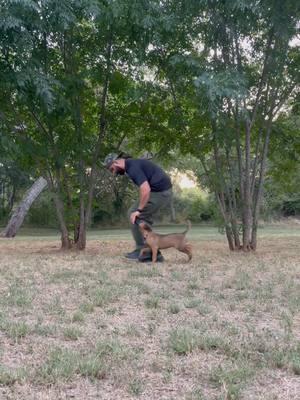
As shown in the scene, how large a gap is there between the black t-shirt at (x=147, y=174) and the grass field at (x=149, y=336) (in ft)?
5.19

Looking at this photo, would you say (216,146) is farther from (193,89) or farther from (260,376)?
(260,376)

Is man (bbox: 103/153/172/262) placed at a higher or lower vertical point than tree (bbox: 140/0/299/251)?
lower

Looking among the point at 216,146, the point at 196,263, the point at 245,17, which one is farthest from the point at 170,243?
the point at 245,17

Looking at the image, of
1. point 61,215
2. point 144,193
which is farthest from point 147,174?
point 61,215

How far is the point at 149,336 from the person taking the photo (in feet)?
12.0

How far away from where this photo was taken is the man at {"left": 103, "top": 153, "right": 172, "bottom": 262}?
7551 mm

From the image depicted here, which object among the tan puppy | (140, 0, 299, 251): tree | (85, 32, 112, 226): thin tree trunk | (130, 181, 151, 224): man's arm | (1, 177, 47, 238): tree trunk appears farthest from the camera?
(1, 177, 47, 238): tree trunk

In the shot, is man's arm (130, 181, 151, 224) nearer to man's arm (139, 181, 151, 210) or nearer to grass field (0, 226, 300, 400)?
man's arm (139, 181, 151, 210)

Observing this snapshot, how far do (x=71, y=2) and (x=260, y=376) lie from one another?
6.96 m

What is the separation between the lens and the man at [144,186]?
24.8 ft

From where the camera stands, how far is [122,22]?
8.94m

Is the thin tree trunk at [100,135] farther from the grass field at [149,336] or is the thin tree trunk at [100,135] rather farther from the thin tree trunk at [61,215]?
the grass field at [149,336]

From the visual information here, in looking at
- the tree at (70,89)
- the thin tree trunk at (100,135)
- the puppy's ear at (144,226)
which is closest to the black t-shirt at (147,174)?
the puppy's ear at (144,226)

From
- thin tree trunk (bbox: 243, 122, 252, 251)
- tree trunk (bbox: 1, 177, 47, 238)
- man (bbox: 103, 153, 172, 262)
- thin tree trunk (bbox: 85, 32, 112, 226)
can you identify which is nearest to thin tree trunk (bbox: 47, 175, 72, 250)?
thin tree trunk (bbox: 85, 32, 112, 226)
